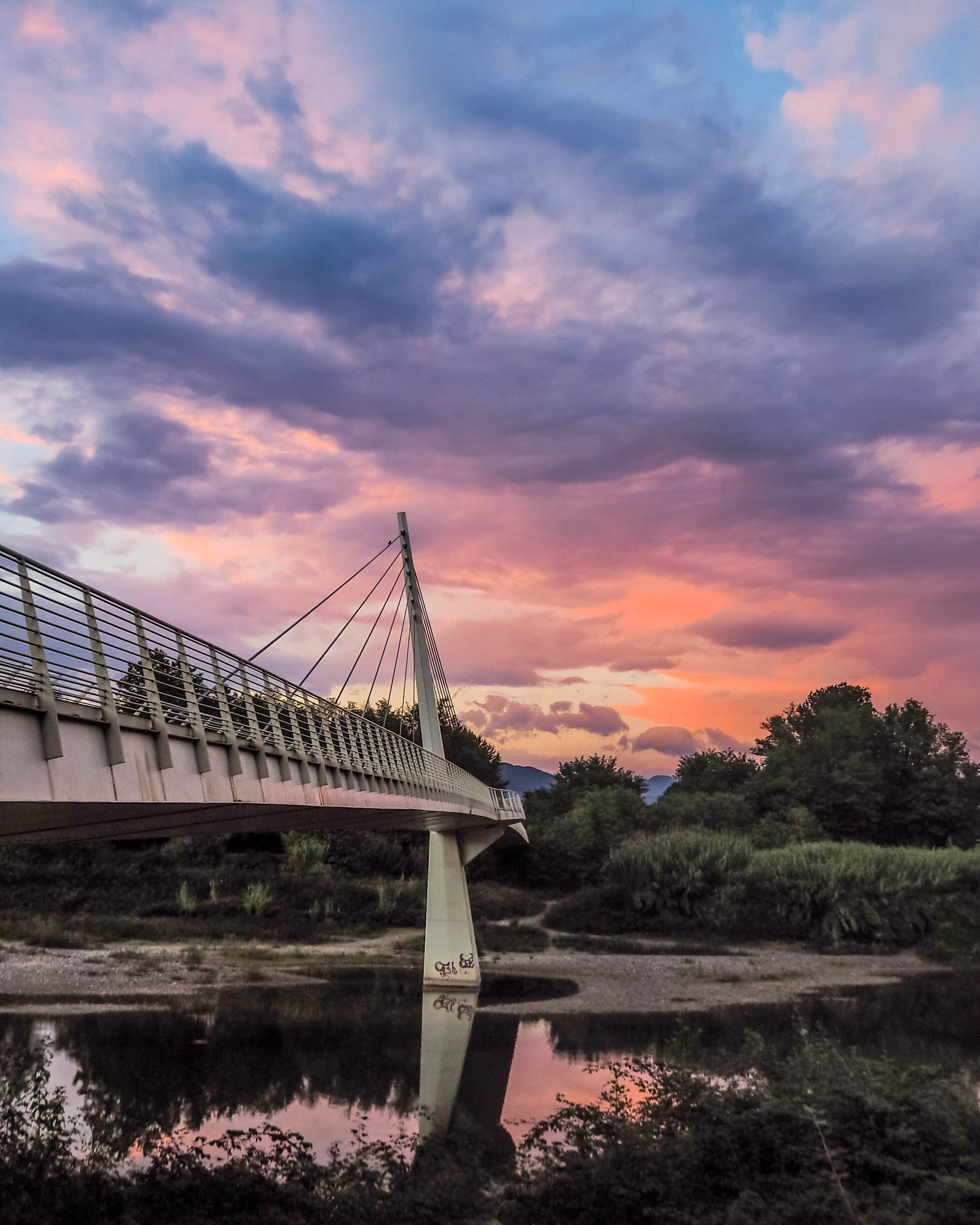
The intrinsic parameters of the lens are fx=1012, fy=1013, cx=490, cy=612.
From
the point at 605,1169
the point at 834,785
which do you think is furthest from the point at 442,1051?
the point at 834,785

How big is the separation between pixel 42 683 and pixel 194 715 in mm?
3325

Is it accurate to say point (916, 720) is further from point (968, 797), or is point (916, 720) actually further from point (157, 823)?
point (157, 823)

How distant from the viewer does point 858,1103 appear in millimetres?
14797

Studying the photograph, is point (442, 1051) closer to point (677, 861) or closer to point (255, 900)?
point (255, 900)

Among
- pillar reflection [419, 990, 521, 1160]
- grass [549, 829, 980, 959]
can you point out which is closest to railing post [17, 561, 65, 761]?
pillar reflection [419, 990, 521, 1160]

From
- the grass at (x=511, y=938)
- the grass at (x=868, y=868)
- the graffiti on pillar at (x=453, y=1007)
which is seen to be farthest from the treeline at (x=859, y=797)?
the graffiti on pillar at (x=453, y=1007)

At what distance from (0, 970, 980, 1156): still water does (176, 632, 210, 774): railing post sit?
20.7 feet

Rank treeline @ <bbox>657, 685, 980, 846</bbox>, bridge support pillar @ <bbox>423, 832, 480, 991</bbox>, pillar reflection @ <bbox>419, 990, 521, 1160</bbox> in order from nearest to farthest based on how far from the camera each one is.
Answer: pillar reflection @ <bbox>419, 990, 521, 1160</bbox> < bridge support pillar @ <bbox>423, 832, 480, 991</bbox> < treeline @ <bbox>657, 685, 980, 846</bbox>

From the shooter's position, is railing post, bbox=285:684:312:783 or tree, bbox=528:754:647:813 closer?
railing post, bbox=285:684:312:783

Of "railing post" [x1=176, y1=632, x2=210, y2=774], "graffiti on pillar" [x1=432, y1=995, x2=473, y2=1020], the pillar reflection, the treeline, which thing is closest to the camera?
"railing post" [x1=176, y1=632, x2=210, y2=774]

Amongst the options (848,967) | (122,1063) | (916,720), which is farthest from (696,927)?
(916,720)

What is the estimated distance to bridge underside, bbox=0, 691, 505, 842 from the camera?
9227 millimetres

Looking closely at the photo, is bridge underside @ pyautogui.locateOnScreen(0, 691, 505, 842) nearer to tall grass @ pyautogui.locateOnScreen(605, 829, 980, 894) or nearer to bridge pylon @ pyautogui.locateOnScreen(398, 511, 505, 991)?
bridge pylon @ pyautogui.locateOnScreen(398, 511, 505, 991)

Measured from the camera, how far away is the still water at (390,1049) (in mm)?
17750
